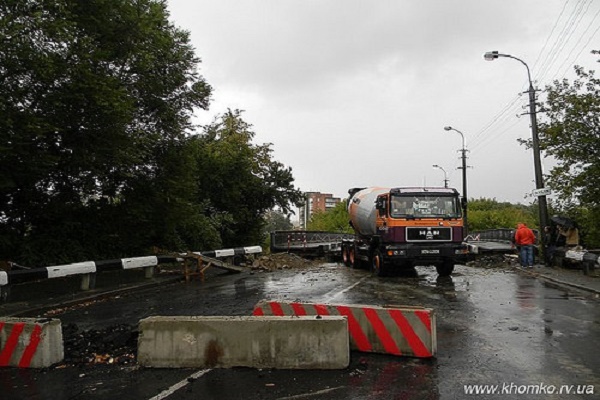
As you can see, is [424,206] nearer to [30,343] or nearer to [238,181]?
[30,343]

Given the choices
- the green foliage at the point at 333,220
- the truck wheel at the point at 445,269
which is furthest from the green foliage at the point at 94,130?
the green foliage at the point at 333,220

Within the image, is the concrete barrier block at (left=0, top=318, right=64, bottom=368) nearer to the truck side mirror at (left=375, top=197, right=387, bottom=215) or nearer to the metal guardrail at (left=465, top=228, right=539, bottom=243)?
the truck side mirror at (left=375, top=197, right=387, bottom=215)

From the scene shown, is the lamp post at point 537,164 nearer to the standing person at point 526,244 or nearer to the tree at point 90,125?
the standing person at point 526,244

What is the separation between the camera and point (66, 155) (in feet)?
48.1

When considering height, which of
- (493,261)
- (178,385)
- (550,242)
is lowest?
(178,385)

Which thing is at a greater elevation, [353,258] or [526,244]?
[526,244]

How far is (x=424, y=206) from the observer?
16359mm

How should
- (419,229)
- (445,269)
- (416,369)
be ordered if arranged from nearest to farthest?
(416,369) < (419,229) < (445,269)

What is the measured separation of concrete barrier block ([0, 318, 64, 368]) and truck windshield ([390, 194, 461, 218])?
1210cm

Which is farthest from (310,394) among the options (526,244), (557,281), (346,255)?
(346,255)

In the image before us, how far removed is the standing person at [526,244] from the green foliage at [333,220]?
66177 millimetres

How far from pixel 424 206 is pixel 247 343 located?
11879 millimetres

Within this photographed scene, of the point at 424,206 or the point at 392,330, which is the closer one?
the point at 392,330

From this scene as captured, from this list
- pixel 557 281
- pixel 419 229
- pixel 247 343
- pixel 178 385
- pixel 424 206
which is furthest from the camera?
pixel 424 206
